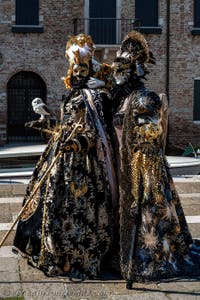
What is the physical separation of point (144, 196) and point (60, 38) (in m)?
15.1

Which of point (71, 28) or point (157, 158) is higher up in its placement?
point (71, 28)

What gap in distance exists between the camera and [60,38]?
61.6ft

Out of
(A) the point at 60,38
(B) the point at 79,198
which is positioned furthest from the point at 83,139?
(A) the point at 60,38

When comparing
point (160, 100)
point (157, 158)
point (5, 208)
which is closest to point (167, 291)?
point (157, 158)

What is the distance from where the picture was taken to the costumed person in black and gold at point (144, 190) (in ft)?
14.1

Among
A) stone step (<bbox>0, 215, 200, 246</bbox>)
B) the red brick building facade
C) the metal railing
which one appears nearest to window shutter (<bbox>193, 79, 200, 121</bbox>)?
the red brick building facade

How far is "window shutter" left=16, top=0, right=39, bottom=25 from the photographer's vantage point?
18.5 meters

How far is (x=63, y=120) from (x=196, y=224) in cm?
256

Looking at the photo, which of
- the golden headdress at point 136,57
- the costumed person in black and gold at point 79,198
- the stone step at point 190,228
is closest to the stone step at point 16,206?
the stone step at point 190,228

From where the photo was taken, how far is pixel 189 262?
15.2 ft

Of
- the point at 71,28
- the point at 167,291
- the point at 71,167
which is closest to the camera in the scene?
the point at 167,291

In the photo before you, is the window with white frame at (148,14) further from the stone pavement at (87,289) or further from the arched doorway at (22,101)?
the stone pavement at (87,289)

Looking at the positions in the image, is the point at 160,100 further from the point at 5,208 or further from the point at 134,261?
the point at 5,208

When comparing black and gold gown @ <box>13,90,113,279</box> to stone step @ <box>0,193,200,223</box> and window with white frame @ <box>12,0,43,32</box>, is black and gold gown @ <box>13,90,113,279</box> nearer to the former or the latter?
stone step @ <box>0,193,200,223</box>
